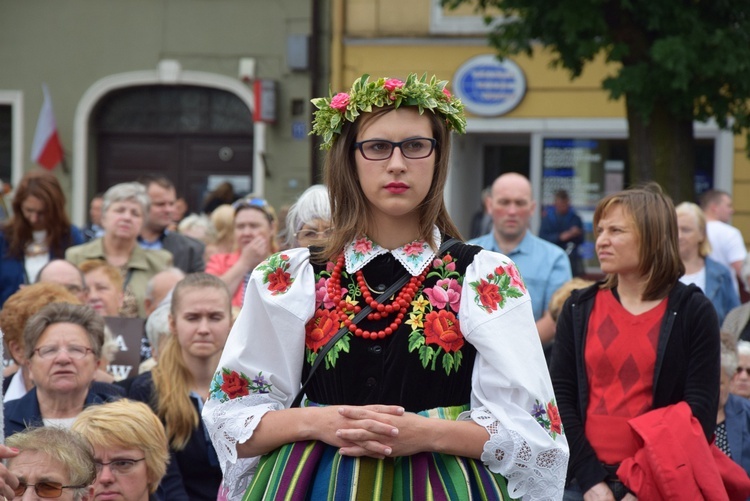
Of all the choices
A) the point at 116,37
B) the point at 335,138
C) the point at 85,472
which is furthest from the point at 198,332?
the point at 116,37

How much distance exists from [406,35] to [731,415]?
10565 millimetres

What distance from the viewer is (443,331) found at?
2.98 meters

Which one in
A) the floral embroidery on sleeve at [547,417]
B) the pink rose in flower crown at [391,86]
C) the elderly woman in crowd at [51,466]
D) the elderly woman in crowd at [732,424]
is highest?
the pink rose in flower crown at [391,86]

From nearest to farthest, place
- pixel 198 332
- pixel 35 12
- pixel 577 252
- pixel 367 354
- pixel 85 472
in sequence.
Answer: pixel 367 354, pixel 85 472, pixel 198 332, pixel 577 252, pixel 35 12

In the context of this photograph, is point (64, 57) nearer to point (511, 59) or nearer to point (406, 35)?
point (406, 35)

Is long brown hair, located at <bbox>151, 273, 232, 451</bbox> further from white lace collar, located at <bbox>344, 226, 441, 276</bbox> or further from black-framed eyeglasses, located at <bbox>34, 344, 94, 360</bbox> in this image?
white lace collar, located at <bbox>344, 226, 441, 276</bbox>

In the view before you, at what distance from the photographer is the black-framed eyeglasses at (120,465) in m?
4.27

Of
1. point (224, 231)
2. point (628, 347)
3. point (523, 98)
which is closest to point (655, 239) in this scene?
point (628, 347)

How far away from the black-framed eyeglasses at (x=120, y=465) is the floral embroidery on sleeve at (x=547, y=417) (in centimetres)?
187

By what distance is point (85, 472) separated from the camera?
12.4ft

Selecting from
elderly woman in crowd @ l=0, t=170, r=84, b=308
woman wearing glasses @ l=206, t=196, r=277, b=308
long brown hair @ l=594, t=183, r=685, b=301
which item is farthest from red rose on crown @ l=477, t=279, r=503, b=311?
elderly woman in crowd @ l=0, t=170, r=84, b=308

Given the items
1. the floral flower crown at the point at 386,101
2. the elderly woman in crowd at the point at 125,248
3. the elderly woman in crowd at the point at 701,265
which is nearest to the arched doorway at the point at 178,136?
the elderly woman in crowd at the point at 125,248

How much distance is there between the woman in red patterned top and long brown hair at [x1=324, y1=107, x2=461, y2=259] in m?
1.54

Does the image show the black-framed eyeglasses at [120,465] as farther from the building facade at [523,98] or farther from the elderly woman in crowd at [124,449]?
the building facade at [523,98]
